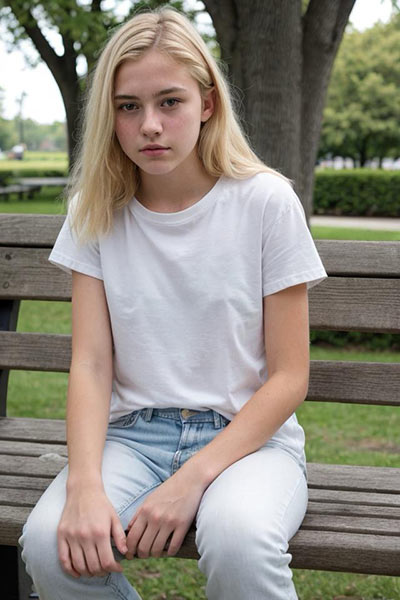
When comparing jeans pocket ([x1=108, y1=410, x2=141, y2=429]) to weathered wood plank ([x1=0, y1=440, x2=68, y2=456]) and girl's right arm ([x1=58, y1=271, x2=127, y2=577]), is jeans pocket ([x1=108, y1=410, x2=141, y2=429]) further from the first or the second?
weathered wood plank ([x1=0, y1=440, x2=68, y2=456])

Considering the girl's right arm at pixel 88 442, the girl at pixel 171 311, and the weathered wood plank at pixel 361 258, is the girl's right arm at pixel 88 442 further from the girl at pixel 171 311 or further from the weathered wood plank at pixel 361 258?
the weathered wood plank at pixel 361 258

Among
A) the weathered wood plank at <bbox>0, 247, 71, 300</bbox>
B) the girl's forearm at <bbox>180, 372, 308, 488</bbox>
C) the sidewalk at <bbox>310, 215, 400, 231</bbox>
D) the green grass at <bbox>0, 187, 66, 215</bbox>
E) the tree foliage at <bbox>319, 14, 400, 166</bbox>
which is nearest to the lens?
the girl's forearm at <bbox>180, 372, 308, 488</bbox>

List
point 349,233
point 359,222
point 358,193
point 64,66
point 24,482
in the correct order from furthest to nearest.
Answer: point 358,193
point 359,222
point 349,233
point 64,66
point 24,482

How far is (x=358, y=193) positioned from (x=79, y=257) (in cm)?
2079

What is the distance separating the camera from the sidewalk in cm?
1908

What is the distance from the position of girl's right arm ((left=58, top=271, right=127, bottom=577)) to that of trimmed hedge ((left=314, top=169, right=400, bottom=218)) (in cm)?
2024

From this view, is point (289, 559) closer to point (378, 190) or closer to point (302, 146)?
point (302, 146)

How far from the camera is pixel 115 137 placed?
2.54m

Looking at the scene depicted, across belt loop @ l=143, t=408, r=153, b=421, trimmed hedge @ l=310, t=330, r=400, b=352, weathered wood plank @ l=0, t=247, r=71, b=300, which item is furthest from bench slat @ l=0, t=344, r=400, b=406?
trimmed hedge @ l=310, t=330, r=400, b=352

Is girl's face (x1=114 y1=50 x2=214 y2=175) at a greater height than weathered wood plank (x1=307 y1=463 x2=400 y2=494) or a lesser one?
greater

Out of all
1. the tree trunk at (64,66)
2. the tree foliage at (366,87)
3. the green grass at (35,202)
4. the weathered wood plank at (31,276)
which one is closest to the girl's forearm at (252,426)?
the weathered wood plank at (31,276)

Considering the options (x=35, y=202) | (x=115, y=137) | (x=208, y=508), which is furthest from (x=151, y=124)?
(x=35, y=202)

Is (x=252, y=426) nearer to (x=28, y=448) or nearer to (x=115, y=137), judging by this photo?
(x=115, y=137)

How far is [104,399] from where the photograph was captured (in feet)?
8.18
